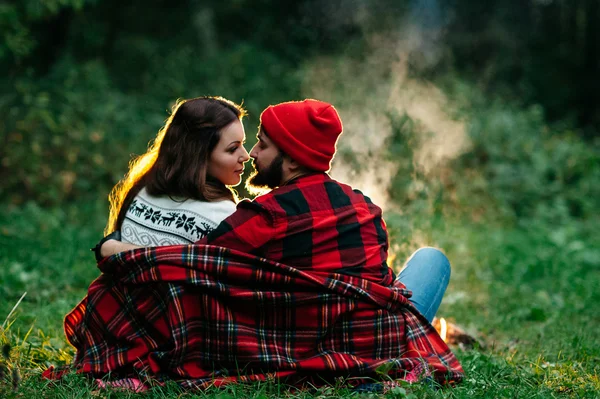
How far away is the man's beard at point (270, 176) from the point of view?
292 centimetres

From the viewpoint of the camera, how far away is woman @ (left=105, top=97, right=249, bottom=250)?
291cm

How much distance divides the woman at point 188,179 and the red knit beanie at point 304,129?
Answer: 249mm

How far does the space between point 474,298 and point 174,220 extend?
3.27 metres

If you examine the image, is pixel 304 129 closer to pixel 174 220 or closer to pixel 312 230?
pixel 312 230

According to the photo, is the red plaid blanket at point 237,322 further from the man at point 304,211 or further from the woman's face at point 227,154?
the woman's face at point 227,154

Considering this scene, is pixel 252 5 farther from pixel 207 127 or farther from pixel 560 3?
pixel 207 127

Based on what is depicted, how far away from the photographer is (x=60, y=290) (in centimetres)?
498

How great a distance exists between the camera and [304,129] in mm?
2846

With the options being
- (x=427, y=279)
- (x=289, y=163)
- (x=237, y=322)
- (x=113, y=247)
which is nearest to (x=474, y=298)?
(x=427, y=279)

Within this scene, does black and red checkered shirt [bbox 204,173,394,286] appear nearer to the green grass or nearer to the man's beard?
the man's beard

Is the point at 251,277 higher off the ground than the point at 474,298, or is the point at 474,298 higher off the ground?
the point at 251,277

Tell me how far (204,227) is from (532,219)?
7220 mm

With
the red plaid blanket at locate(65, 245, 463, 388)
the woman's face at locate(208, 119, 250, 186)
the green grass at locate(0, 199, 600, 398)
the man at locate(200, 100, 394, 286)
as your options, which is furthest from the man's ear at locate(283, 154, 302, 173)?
the green grass at locate(0, 199, 600, 398)

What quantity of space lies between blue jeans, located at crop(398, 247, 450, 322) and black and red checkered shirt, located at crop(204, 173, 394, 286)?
421 mm
